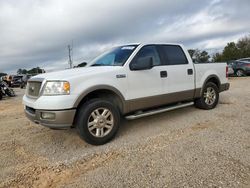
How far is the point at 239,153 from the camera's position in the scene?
10.6 feet

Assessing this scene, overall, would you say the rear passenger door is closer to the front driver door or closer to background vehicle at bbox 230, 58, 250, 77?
the front driver door

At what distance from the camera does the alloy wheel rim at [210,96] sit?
582 centimetres

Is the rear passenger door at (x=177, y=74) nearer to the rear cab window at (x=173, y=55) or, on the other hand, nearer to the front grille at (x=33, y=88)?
the rear cab window at (x=173, y=55)

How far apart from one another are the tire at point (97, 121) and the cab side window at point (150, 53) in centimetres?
131

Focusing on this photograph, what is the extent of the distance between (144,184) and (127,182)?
0.21 metres

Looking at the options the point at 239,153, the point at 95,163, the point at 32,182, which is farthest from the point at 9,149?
the point at 239,153

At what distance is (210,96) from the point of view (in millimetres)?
5930

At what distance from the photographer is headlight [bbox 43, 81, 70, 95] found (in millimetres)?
3521

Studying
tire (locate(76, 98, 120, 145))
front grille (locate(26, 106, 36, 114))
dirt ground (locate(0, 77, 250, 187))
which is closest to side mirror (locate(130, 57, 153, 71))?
tire (locate(76, 98, 120, 145))

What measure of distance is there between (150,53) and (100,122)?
75.4 inches

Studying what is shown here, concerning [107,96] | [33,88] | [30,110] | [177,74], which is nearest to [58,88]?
[33,88]

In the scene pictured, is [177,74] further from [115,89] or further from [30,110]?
[30,110]

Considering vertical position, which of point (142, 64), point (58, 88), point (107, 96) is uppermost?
point (142, 64)

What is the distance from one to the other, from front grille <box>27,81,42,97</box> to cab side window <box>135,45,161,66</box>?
6.56 ft
